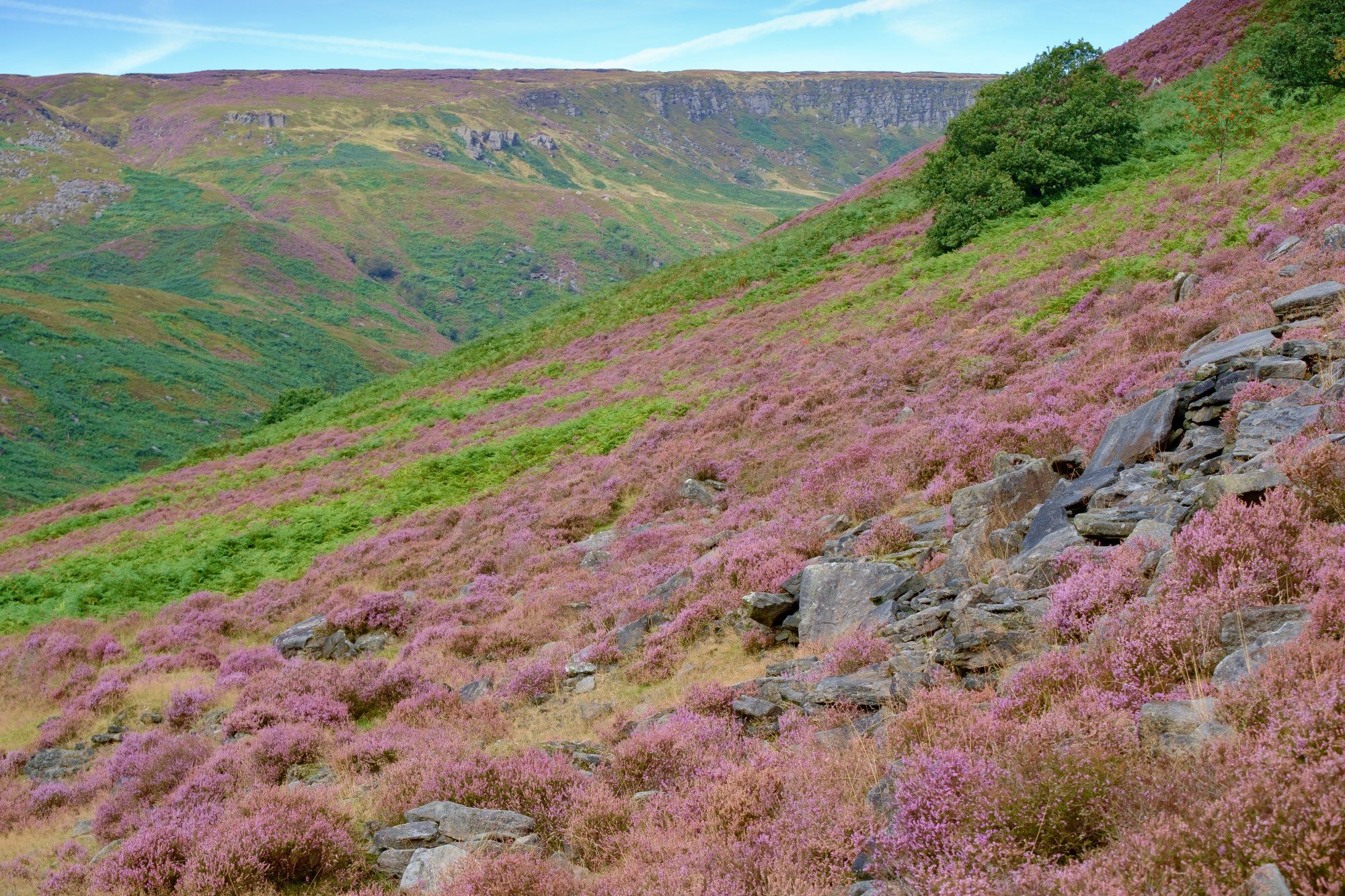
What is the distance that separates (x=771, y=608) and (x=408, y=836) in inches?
206

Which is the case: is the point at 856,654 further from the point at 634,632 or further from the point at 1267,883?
the point at 634,632

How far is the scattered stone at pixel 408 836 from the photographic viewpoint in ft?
22.1

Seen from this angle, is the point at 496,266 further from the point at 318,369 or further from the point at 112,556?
the point at 112,556

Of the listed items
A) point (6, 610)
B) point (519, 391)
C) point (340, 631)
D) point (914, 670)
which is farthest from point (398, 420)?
point (914, 670)

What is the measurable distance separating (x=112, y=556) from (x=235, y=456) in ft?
57.1

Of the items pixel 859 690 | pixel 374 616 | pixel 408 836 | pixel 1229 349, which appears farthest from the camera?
pixel 374 616

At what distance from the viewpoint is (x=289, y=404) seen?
183ft

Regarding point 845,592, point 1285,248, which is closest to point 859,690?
point 845,592

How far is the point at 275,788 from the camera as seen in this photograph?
7.71 meters

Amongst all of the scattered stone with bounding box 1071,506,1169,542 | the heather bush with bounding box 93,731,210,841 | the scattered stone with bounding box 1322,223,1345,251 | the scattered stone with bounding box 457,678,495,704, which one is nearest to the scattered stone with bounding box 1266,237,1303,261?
the scattered stone with bounding box 1322,223,1345,251

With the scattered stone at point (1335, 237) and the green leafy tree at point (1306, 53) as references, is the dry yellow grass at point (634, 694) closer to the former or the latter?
the scattered stone at point (1335, 237)

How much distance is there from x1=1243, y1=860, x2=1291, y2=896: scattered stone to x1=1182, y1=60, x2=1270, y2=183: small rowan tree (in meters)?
26.0

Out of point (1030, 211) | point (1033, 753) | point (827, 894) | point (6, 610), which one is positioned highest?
point (1030, 211)

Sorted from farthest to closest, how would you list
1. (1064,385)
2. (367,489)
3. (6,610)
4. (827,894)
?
1. (367,489)
2. (6,610)
3. (1064,385)
4. (827,894)
